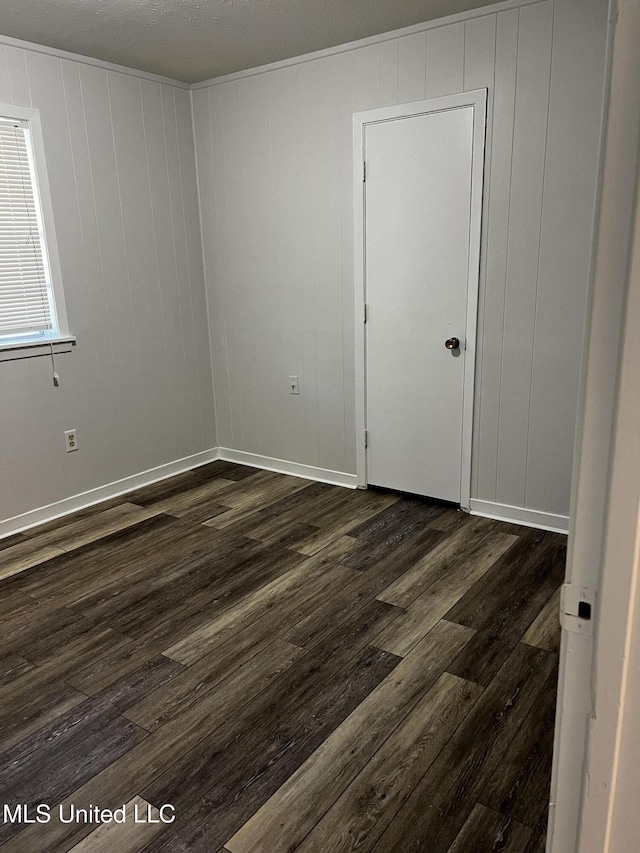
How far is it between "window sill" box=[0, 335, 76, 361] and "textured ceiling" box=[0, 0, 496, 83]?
1.50 m

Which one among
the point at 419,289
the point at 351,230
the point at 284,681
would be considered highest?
the point at 351,230

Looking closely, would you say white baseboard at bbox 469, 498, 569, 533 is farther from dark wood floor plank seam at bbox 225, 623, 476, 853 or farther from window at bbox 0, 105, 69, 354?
window at bbox 0, 105, 69, 354

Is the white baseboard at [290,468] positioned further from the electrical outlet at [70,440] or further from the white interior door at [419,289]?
the electrical outlet at [70,440]

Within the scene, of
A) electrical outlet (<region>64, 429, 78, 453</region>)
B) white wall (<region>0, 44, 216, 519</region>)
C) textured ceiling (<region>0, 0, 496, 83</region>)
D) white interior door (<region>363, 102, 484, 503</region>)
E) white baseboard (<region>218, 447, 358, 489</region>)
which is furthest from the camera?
white baseboard (<region>218, 447, 358, 489</region>)

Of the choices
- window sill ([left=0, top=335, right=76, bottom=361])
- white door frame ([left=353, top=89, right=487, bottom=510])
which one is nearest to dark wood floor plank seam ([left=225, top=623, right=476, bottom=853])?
white door frame ([left=353, top=89, right=487, bottom=510])

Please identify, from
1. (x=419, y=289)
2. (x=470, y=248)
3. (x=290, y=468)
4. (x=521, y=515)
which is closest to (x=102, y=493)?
(x=290, y=468)

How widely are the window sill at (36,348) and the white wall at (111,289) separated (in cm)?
4

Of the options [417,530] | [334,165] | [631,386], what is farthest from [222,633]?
[334,165]

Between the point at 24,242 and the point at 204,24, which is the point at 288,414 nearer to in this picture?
the point at 24,242

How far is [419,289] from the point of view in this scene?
3.42m

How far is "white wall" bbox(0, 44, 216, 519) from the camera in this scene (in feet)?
11.2

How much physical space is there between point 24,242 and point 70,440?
1115 millimetres

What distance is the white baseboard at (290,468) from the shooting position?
403cm

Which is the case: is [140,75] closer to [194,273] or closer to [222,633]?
[194,273]
